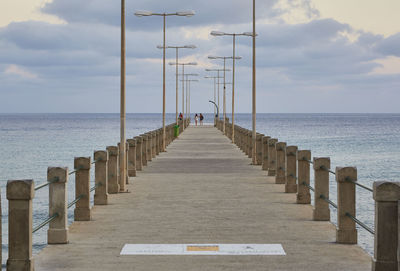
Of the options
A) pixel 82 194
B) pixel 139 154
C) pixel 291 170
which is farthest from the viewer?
pixel 139 154

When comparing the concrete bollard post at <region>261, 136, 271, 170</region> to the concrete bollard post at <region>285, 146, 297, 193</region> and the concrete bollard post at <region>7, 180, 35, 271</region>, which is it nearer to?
the concrete bollard post at <region>285, 146, 297, 193</region>

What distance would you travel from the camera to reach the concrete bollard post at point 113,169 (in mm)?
15973

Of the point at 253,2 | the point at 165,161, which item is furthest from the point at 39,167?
the point at 253,2

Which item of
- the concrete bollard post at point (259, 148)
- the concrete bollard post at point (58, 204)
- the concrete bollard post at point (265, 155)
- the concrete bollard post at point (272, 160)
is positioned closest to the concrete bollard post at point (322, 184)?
the concrete bollard post at point (58, 204)

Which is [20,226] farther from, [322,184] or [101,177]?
[101,177]

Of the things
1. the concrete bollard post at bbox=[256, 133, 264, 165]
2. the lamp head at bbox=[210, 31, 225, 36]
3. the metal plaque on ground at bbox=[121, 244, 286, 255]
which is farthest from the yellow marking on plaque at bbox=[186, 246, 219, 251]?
the lamp head at bbox=[210, 31, 225, 36]

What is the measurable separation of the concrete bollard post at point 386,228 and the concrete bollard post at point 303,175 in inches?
224

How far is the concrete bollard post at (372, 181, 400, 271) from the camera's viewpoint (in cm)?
811

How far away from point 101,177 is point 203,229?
3.69 m

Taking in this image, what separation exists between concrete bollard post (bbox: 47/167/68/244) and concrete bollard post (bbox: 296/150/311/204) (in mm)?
5513

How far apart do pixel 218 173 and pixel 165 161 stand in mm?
6237

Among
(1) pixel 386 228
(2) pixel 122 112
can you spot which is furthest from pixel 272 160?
(1) pixel 386 228

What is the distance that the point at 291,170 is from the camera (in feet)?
54.2

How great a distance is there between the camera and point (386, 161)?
185ft
